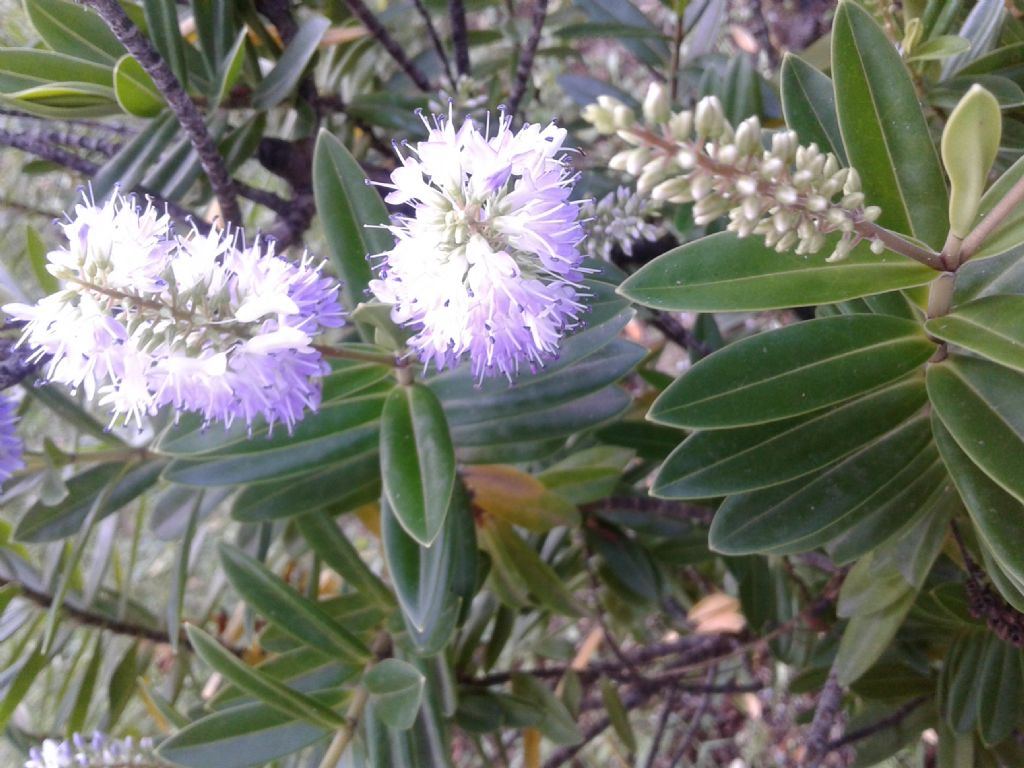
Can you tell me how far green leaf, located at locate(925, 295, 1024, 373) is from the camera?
745 mm

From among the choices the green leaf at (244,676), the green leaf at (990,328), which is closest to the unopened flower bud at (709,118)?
the green leaf at (990,328)

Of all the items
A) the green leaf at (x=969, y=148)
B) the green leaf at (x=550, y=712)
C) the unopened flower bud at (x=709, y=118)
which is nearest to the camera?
the unopened flower bud at (x=709, y=118)

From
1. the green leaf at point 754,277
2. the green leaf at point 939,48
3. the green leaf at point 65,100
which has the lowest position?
the green leaf at point 754,277

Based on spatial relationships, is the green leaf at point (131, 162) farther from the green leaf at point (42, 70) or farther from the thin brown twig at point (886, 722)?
the thin brown twig at point (886, 722)

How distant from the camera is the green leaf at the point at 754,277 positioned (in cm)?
78

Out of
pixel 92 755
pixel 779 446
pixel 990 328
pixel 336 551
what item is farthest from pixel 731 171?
pixel 92 755

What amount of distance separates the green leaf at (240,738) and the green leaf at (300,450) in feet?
1.02

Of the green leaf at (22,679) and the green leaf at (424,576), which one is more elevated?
the green leaf at (424,576)

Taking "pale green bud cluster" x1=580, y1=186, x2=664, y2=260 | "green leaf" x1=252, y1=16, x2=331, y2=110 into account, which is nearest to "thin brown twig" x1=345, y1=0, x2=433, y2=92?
A: "green leaf" x1=252, y1=16, x2=331, y2=110

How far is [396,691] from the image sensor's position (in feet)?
3.67

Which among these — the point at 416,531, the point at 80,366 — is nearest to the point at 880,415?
the point at 416,531

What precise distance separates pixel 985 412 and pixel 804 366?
18 centimetres

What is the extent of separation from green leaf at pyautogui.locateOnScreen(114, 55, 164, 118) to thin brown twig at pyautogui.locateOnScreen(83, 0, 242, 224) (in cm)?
6

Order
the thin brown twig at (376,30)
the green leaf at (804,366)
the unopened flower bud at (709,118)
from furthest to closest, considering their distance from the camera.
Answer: the thin brown twig at (376,30) → the green leaf at (804,366) → the unopened flower bud at (709,118)
